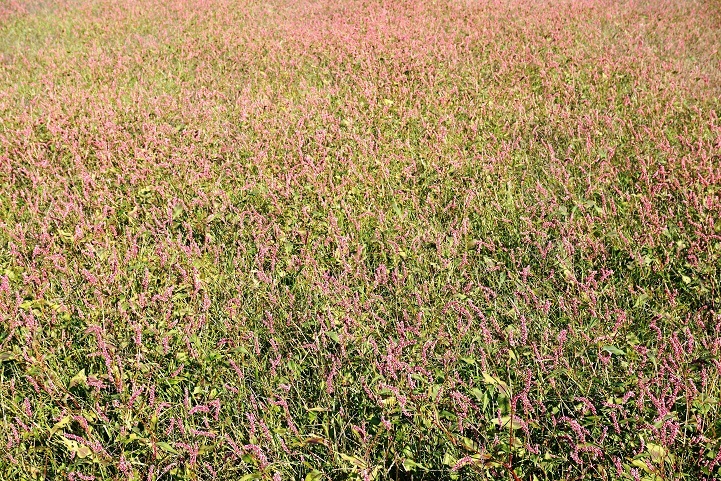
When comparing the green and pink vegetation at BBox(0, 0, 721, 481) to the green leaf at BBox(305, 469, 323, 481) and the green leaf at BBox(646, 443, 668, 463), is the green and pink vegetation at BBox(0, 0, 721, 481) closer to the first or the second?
the green leaf at BBox(646, 443, 668, 463)

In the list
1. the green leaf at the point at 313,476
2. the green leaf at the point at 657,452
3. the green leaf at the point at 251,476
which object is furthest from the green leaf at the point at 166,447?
the green leaf at the point at 657,452

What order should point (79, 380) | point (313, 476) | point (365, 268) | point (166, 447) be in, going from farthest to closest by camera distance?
point (365, 268)
point (79, 380)
point (166, 447)
point (313, 476)

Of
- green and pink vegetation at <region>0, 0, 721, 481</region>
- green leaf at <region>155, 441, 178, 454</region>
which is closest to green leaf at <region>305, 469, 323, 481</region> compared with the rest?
green and pink vegetation at <region>0, 0, 721, 481</region>

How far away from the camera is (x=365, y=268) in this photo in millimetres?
3826

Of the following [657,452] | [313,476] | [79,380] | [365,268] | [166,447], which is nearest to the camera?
[657,452]

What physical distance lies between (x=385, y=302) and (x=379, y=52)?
6.77m

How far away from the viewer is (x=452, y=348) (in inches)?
123

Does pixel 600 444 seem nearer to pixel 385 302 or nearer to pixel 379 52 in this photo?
pixel 385 302

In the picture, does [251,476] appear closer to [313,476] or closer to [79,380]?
[313,476]

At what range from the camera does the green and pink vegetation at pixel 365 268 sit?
2514 millimetres

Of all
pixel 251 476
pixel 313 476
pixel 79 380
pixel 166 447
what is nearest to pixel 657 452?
pixel 313 476

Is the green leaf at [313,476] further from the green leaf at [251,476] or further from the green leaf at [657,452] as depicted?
the green leaf at [657,452]

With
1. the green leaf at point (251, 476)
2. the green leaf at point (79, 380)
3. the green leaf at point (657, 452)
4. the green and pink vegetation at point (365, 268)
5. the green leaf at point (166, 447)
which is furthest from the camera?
the green leaf at point (79, 380)

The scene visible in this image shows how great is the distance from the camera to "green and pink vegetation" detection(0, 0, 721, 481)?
2.51 m
